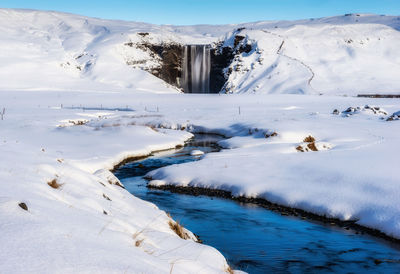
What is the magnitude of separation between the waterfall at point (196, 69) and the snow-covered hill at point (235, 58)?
451cm

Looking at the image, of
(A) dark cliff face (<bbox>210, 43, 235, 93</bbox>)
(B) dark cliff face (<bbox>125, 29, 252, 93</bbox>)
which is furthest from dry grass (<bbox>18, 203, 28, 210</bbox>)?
(A) dark cliff face (<bbox>210, 43, 235, 93</bbox>)

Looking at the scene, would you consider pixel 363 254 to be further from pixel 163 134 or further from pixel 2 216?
pixel 163 134

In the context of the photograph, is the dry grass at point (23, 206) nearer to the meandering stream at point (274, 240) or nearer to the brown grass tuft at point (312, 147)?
the meandering stream at point (274, 240)

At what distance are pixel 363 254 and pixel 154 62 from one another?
259 ft

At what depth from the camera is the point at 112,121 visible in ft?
97.2

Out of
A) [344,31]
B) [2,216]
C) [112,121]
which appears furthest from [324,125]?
[344,31]

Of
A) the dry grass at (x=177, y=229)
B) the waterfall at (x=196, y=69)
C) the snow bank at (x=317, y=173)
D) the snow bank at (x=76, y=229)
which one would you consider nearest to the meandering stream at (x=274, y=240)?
the snow bank at (x=317, y=173)

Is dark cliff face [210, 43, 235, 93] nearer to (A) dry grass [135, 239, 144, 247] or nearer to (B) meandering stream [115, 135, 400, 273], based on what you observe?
(B) meandering stream [115, 135, 400, 273]

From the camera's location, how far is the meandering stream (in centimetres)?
768

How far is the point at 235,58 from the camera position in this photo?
8238cm

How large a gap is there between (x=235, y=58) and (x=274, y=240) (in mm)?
75834

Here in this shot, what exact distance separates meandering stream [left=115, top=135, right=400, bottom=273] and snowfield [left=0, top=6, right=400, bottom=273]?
2.95ft

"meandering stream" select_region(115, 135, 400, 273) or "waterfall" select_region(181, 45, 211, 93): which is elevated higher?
"waterfall" select_region(181, 45, 211, 93)

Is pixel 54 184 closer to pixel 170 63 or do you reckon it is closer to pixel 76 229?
pixel 76 229
